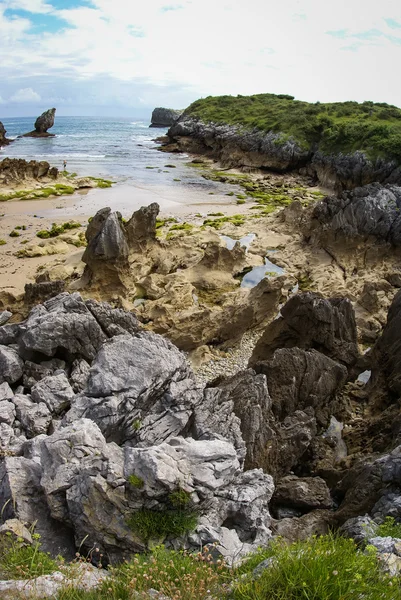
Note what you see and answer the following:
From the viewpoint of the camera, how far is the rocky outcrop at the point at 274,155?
62.6 metres

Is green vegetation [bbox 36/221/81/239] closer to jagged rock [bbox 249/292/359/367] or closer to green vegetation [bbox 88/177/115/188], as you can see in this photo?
green vegetation [bbox 88/177/115/188]

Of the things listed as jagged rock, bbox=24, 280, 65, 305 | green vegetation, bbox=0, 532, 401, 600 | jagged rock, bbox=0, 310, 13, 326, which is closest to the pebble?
jagged rock, bbox=24, 280, 65, 305

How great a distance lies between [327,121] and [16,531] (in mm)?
87643

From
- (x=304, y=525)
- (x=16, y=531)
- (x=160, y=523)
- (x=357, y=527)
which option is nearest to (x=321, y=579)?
(x=160, y=523)

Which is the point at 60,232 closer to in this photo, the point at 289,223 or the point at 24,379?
the point at 289,223

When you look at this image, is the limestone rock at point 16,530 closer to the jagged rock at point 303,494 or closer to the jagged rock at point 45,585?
the jagged rock at point 45,585

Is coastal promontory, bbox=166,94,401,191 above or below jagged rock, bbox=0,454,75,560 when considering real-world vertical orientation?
above

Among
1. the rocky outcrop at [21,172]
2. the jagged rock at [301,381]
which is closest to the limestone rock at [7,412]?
the jagged rock at [301,381]

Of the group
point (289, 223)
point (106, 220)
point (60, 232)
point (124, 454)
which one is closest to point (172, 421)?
point (124, 454)

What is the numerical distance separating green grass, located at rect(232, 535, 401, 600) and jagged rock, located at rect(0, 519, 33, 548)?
3.33m

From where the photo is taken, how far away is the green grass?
15.7ft

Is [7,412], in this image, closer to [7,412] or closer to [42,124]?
[7,412]

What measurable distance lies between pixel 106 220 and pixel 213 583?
24.3m

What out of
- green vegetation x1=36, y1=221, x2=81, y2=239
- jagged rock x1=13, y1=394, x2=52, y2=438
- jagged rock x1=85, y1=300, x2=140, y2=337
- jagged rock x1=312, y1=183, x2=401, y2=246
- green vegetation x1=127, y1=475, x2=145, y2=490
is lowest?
jagged rock x1=13, y1=394, x2=52, y2=438
